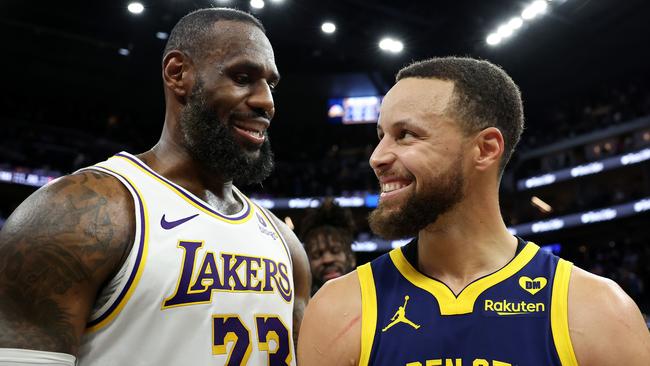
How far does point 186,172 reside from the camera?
249cm

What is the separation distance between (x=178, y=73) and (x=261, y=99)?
1.20ft

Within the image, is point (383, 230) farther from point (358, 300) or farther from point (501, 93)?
point (501, 93)

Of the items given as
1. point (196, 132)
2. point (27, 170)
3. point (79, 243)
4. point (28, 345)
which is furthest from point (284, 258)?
point (27, 170)

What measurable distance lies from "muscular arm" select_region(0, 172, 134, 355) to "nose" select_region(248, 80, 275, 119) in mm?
712

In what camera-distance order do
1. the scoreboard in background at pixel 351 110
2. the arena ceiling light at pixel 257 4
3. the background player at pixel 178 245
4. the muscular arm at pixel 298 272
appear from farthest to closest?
the scoreboard in background at pixel 351 110 → the arena ceiling light at pixel 257 4 → the muscular arm at pixel 298 272 → the background player at pixel 178 245

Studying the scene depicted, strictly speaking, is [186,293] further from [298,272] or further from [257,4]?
Answer: [257,4]

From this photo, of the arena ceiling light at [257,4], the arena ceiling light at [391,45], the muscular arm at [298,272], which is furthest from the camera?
the arena ceiling light at [391,45]

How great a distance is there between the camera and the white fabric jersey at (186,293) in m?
2.02

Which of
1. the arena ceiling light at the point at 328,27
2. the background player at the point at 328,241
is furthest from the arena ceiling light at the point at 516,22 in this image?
the background player at the point at 328,241

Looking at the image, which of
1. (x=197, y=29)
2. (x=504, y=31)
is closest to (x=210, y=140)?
(x=197, y=29)

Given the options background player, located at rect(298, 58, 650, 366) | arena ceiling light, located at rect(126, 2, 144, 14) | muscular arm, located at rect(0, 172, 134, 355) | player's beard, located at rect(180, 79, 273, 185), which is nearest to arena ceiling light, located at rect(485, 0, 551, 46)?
arena ceiling light, located at rect(126, 2, 144, 14)

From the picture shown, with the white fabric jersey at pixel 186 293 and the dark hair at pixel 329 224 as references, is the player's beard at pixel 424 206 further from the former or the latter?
the dark hair at pixel 329 224

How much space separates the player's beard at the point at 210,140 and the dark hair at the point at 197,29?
0.16 metres

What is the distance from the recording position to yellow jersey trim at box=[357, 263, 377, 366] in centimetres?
177
